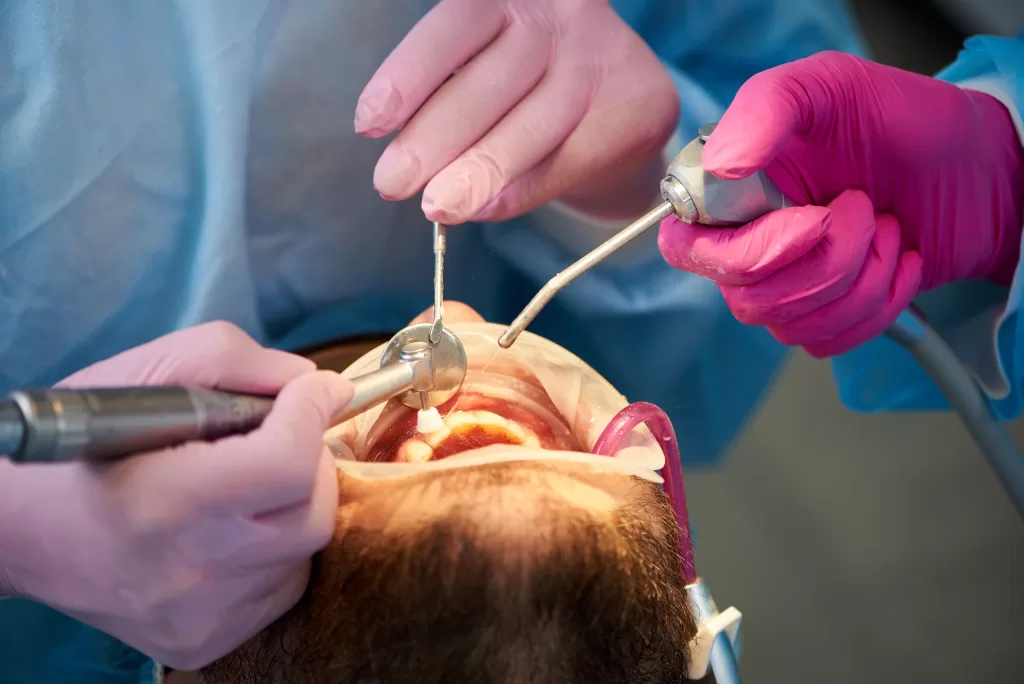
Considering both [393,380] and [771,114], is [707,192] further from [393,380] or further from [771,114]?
[393,380]

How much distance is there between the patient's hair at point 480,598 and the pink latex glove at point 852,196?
0.45m

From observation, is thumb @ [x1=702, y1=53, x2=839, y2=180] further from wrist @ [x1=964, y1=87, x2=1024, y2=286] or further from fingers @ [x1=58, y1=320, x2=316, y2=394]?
fingers @ [x1=58, y1=320, x2=316, y2=394]

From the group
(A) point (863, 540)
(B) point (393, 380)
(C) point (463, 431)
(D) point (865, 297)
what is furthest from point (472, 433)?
(A) point (863, 540)

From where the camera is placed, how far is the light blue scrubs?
3.52 feet

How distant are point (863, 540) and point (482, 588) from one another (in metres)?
1.64

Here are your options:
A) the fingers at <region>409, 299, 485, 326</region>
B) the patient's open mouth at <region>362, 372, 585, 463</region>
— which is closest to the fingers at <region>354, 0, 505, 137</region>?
the fingers at <region>409, 299, 485, 326</region>

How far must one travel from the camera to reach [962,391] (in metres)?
1.44

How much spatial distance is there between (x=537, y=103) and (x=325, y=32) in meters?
0.32

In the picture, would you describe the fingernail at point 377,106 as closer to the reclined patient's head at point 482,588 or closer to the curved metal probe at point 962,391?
the reclined patient's head at point 482,588

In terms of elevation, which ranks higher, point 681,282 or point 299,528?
point 299,528

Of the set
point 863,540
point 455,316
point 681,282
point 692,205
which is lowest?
point 863,540

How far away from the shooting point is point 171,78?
112cm

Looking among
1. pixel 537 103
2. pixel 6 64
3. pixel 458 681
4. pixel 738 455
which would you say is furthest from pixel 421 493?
pixel 738 455

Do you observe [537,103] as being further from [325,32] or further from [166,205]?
[166,205]
